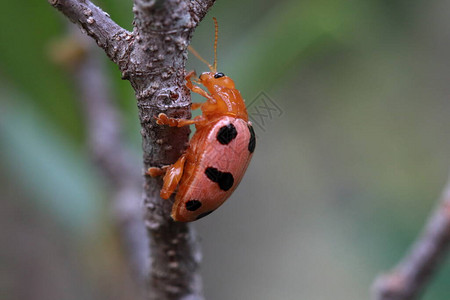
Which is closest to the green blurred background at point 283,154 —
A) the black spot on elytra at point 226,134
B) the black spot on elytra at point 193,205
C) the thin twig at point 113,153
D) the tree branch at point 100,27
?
the thin twig at point 113,153

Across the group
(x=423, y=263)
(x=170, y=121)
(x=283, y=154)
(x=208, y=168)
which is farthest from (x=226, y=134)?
(x=283, y=154)

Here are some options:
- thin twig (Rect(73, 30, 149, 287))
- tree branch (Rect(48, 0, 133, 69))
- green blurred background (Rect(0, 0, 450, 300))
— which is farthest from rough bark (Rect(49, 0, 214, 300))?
thin twig (Rect(73, 30, 149, 287))

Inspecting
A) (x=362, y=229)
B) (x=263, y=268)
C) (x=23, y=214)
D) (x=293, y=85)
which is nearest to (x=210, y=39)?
(x=293, y=85)

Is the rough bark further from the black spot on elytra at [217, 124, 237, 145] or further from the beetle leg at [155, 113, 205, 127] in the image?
the black spot on elytra at [217, 124, 237, 145]

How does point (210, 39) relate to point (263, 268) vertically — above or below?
above

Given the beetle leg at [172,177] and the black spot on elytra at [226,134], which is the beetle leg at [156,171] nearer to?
the beetle leg at [172,177]

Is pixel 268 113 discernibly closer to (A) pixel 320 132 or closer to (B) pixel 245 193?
(A) pixel 320 132
